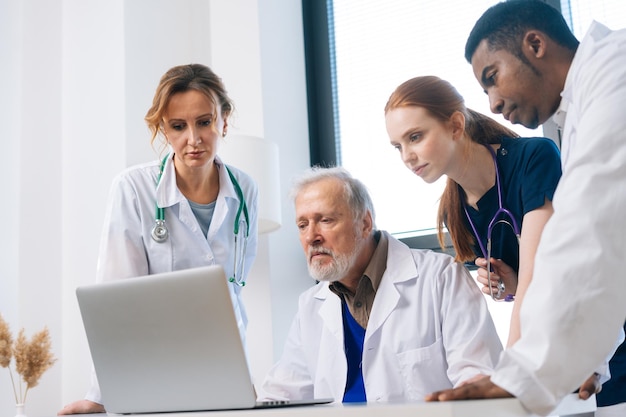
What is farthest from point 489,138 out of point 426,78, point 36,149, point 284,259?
point 36,149

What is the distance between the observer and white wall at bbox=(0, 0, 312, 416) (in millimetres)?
2979

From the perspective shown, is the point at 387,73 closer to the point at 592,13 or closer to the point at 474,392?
the point at 592,13

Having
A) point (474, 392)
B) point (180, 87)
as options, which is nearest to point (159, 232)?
point (180, 87)

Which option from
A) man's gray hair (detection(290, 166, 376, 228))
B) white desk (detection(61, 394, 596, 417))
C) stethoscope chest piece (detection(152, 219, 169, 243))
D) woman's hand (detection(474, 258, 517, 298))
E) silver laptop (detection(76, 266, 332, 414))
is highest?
man's gray hair (detection(290, 166, 376, 228))

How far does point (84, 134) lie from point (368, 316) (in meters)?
1.73

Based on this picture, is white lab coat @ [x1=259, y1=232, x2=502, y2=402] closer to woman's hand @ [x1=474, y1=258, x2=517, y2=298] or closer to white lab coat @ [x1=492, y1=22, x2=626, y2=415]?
woman's hand @ [x1=474, y1=258, x2=517, y2=298]

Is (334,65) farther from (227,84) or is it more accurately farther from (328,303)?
(328,303)

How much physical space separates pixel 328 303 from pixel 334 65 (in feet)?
6.02

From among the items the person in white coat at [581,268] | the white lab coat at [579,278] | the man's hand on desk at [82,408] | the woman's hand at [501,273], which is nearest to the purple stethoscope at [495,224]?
the woman's hand at [501,273]

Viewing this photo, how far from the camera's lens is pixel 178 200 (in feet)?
6.59

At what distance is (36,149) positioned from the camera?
10.1 feet

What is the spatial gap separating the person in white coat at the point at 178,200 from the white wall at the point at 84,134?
101 centimetres

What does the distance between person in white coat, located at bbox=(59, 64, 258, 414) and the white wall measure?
1011 millimetres

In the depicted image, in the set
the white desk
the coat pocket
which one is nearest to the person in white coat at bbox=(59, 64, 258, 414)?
the coat pocket
